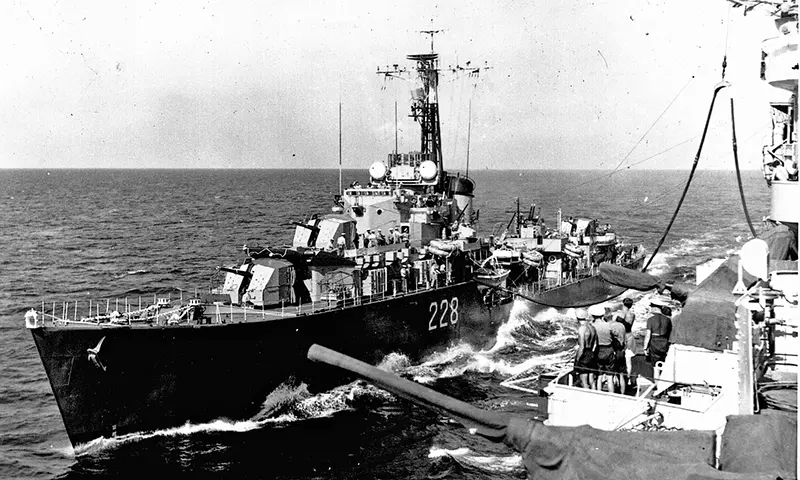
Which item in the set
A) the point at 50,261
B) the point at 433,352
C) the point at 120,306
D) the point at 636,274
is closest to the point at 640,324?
the point at 433,352

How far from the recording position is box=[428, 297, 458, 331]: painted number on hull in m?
23.9

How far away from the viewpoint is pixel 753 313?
8.87 metres

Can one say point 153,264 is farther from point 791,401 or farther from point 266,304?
point 791,401

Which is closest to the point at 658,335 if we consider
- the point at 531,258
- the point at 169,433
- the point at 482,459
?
the point at 482,459

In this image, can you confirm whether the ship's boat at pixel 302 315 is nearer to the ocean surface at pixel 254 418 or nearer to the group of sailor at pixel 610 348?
the ocean surface at pixel 254 418

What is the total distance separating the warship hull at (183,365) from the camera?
53.8ft

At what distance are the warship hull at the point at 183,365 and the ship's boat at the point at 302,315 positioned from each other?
0.03m

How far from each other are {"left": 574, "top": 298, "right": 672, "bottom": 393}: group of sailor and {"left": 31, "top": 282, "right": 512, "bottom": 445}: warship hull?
8.91 m

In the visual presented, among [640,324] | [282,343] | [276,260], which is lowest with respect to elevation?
[640,324]

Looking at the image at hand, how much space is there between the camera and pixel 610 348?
39.3ft

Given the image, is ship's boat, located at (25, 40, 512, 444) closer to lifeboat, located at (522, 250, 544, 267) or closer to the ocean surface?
the ocean surface

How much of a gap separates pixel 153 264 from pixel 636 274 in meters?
35.5

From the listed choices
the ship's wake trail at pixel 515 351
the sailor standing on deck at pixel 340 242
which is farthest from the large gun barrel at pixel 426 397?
the sailor standing on deck at pixel 340 242

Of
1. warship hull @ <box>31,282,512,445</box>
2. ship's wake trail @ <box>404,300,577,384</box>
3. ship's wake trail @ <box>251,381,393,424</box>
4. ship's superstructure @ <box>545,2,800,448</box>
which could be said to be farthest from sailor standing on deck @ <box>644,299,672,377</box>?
ship's wake trail @ <box>404,300,577,384</box>
